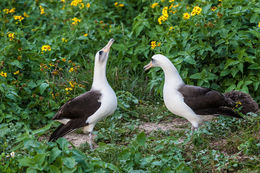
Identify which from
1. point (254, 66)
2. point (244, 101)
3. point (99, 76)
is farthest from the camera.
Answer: point (254, 66)

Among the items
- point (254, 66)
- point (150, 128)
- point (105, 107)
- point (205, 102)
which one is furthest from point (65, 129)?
point (254, 66)

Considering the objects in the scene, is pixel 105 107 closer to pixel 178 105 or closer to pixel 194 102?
pixel 178 105

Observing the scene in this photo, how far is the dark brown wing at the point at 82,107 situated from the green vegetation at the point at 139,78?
30 centimetres

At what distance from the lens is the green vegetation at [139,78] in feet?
13.7

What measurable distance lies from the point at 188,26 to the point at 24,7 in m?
3.94

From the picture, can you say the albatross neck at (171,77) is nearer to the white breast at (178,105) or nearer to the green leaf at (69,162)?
the white breast at (178,105)

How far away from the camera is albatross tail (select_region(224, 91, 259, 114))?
5430 mm

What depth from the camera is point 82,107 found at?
16.6ft

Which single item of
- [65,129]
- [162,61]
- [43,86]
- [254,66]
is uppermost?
[162,61]

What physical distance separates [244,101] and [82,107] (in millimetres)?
1982

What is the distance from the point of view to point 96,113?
500 centimetres

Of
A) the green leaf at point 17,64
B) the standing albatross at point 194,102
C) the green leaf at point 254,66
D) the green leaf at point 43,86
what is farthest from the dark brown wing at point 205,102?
the green leaf at point 17,64

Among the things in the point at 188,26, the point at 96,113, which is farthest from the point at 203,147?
the point at 188,26

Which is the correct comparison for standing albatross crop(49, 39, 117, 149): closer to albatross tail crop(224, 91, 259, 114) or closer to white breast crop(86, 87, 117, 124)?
white breast crop(86, 87, 117, 124)
